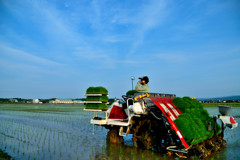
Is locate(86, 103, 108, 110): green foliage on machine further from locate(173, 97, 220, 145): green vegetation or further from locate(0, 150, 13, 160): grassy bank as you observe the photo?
locate(0, 150, 13, 160): grassy bank

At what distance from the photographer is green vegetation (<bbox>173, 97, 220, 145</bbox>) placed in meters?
7.43

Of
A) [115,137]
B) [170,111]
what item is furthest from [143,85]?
[115,137]

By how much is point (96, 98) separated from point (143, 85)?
267 cm

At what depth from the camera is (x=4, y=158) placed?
26.8 feet

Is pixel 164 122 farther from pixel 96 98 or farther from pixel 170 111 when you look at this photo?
pixel 96 98

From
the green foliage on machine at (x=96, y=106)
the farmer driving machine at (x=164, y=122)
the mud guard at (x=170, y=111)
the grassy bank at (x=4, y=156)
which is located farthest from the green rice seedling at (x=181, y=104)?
the grassy bank at (x=4, y=156)

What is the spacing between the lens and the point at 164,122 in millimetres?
7996

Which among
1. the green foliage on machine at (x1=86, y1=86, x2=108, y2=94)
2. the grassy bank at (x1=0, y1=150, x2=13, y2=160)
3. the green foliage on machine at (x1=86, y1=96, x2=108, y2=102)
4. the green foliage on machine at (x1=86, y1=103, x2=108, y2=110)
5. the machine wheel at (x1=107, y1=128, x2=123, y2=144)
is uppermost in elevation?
the green foliage on machine at (x1=86, y1=86, x2=108, y2=94)

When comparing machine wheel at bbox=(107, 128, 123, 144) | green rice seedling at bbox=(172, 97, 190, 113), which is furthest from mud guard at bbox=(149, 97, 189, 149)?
machine wheel at bbox=(107, 128, 123, 144)

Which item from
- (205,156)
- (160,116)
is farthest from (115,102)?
(205,156)

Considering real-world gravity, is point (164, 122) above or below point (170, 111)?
below

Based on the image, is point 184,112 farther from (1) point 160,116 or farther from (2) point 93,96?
(2) point 93,96

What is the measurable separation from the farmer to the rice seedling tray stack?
2.00m

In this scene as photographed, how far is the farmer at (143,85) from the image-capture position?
9.69m
